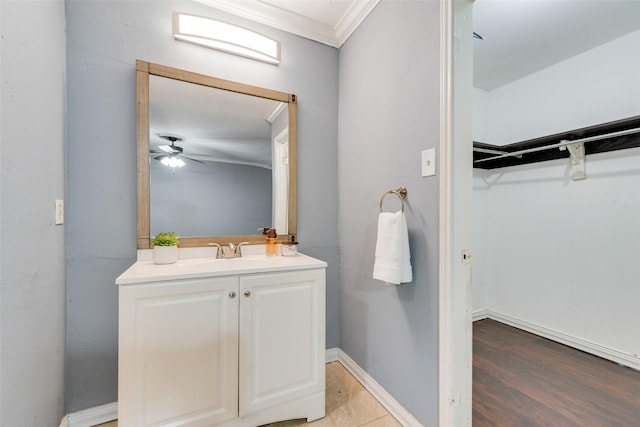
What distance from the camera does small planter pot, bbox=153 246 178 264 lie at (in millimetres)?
1359

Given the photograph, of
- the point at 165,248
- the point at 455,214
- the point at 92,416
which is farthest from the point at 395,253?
the point at 92,416

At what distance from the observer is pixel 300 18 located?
1.77 metres

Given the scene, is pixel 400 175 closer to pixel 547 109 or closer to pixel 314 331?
pixel 314 331

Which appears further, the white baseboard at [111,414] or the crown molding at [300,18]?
the crown molding at [300,18]

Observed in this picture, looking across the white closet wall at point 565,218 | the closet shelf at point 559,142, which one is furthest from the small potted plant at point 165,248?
the white closet wall at point 565,218

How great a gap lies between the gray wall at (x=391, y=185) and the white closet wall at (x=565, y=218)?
1.63 metres

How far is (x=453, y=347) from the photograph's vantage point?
1.13 meters

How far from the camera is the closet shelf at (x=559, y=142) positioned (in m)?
1.85

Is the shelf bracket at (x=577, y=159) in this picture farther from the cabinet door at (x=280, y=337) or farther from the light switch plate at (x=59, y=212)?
the light switch plate at (x=59, y=212)

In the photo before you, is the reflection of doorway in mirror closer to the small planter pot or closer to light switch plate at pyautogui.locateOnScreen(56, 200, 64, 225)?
the small planter pot

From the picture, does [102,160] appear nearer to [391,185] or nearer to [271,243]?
[271,243]

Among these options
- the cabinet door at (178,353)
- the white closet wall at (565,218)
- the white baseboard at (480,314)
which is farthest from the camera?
the white baseboard at (480,314)

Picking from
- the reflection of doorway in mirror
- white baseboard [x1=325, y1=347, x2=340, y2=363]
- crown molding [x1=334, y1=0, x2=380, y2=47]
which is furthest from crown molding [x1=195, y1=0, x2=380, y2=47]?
white baseboard [x1=325, y1=347, x2=340, y2=363]

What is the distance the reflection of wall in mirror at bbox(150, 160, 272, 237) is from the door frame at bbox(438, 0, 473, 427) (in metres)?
1.09
